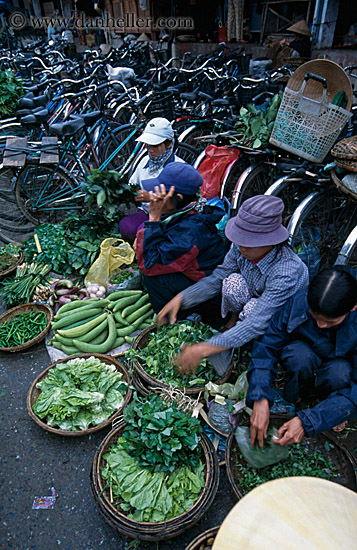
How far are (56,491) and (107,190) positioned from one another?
116 inches

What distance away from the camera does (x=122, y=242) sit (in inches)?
159

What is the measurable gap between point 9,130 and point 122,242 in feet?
10.7

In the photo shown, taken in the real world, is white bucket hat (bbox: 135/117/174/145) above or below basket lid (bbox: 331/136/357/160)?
below

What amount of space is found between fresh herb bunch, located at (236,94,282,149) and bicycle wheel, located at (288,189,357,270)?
95cm

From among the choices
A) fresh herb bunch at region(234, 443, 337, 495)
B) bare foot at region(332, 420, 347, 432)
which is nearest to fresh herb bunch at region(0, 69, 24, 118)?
fresh herb bunch at region(234, 443, 337, 495)

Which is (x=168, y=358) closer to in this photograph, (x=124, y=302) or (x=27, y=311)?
(x=124, y=302)

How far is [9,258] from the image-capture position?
4262mm

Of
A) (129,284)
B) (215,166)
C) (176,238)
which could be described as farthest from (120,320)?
(215,166)

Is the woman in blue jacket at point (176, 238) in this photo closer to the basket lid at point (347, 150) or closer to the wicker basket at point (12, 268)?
the basket lid at point (347, 150)

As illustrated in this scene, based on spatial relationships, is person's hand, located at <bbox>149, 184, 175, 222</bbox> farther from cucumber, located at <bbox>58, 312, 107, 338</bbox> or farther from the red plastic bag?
the red plastic bag

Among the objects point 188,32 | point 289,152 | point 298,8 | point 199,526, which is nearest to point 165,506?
point 199,526

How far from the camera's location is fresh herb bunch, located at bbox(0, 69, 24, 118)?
19.0 feet

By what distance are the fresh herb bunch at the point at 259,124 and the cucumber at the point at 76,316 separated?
2508 mm

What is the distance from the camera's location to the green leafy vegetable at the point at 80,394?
2471mm
